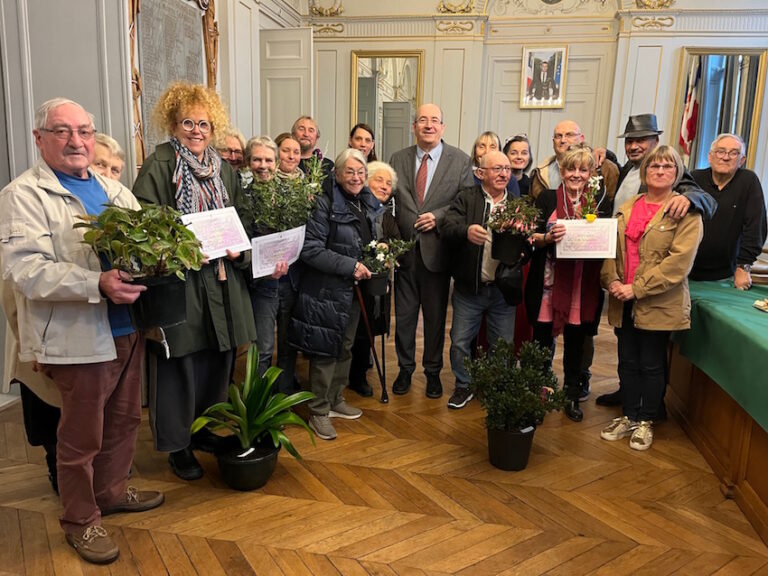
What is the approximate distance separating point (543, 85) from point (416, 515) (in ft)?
20.5

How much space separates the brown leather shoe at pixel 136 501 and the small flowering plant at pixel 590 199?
7.68 ft

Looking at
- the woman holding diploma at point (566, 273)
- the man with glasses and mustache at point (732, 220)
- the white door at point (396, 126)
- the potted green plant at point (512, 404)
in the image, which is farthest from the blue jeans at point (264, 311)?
the white door at point (396, 126)

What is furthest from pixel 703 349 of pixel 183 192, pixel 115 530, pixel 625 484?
pixel 115 530

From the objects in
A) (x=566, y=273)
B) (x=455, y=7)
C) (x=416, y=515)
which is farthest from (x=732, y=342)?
(x=455, y=7)

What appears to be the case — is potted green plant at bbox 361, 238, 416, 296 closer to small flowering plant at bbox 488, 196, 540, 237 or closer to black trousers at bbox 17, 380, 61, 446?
small flowering plant at bbox 488, 196, 540, 237

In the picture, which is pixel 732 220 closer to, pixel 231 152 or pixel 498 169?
pixel 498 169

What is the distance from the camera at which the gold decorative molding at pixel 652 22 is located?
22.0ft

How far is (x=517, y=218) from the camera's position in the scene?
9.48 feet

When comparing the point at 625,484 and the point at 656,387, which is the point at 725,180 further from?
the point at 625,484

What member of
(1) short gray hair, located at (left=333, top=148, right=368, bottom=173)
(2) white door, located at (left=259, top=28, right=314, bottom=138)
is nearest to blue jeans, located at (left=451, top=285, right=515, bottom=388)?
(1) short gray hair, located at (left=333, top=148, right=368, bottom=173)

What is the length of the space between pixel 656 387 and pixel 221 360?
2.21 m

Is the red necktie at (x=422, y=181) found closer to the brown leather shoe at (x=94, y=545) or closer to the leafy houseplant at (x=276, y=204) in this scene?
the leafy houseplant at (x=276, y=204)

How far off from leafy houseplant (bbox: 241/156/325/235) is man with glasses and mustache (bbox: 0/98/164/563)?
604mm

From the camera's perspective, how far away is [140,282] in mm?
1837
